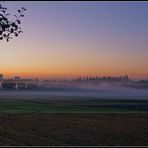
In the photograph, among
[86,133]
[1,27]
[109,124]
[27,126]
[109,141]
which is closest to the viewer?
[1,27]

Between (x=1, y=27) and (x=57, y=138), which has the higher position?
(x=1, y=27)

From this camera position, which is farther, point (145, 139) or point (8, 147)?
point (145, 139)

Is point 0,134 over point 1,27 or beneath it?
beneath

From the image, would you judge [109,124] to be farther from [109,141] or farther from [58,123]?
[109,141]

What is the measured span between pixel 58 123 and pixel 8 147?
14.6 metres

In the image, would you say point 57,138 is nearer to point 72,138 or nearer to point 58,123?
point 72,138

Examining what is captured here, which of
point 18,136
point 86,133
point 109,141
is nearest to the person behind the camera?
point 109,141

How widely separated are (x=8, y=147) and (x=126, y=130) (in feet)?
38.6

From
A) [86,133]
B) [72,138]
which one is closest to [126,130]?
[86,133]

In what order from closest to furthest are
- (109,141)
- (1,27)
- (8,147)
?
(1,27) → (8,147) → (109,141)

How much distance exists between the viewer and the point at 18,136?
90.5ft

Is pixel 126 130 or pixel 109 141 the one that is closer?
pixel 109 141

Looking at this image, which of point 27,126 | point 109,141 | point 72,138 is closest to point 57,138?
point 72,138

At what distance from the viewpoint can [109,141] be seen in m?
25.6
